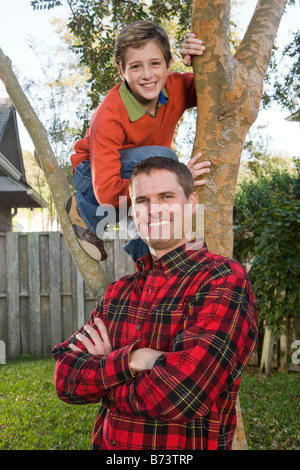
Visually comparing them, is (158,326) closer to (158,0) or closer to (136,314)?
(136,314)

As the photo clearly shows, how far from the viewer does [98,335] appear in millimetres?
1995

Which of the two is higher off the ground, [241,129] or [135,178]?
[241,129]

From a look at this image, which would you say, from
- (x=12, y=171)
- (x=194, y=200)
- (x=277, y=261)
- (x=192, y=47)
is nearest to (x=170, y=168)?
(x=194, y=200)

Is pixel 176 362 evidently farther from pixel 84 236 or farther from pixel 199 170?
pixel 84 236

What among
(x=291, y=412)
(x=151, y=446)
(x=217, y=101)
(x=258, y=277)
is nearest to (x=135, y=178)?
(x=217, y=101)

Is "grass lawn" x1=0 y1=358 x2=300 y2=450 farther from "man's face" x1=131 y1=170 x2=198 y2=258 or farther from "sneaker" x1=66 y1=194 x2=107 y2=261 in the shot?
"man's face" x1=131 y1=170 x2=198 y2=258

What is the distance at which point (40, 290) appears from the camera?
27.1ft

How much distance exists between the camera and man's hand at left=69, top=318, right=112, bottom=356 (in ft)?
6.42

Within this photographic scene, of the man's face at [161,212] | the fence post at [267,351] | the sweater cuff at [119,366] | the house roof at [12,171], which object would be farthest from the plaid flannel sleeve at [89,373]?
the house roof at [12,171]

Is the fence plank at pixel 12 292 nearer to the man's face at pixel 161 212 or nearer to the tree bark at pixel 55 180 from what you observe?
the tree bark at pixel 55 180

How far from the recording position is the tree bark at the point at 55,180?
2.70 m

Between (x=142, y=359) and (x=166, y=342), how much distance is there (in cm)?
12

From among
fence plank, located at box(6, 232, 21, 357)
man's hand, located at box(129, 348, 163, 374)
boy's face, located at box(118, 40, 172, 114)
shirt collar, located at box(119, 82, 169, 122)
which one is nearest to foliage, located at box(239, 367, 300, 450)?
man's hand, located at box(129, 348, 163, 374)

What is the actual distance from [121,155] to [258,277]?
4032 mm
